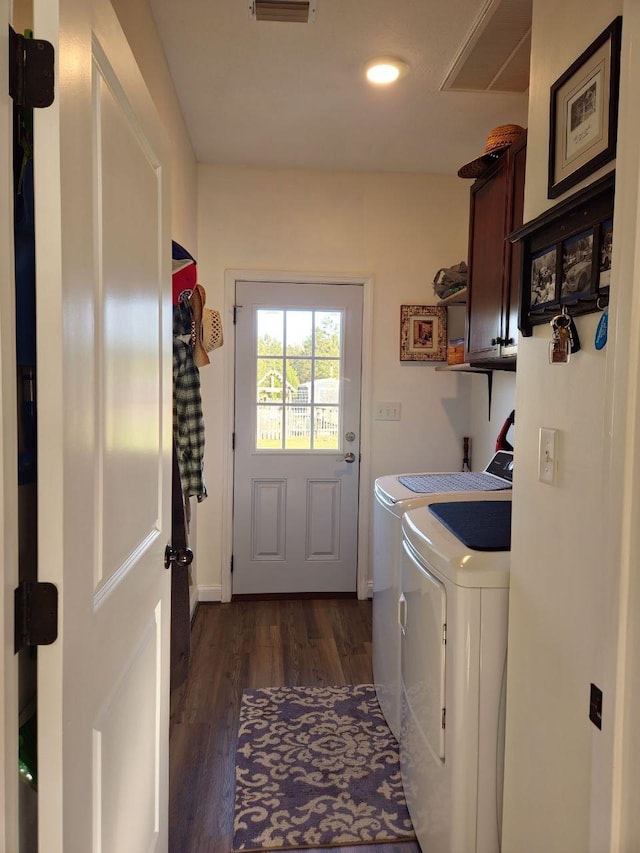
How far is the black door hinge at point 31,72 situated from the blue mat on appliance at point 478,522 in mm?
1280

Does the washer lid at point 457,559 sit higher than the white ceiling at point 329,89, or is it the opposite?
the white ceiling at point 329,89

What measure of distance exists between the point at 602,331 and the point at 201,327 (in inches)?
58.2

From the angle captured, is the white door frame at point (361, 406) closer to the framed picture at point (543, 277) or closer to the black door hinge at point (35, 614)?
the framed picture at point (543, 277)

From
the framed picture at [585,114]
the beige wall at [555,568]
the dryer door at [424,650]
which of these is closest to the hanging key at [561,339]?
the beige wall at [555,568]

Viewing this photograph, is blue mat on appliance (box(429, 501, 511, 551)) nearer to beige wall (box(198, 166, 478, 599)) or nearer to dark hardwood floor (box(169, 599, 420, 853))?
dark hardwood floor (box(169, 599, 420, 853))

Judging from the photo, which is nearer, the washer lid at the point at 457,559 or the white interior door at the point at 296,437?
the washer lid at the point at 457,559

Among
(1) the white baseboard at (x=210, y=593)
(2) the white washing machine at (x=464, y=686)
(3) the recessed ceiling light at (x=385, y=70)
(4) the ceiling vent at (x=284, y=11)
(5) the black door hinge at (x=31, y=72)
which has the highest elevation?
(3) the recessed ceiling light at (x=385, y=70)

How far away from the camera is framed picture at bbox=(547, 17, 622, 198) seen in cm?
95

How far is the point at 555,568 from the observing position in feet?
3.73

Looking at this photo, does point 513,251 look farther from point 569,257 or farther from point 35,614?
point 35,614

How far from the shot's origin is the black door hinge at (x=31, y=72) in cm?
72

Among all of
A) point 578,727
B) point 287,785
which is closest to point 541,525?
point 578,727

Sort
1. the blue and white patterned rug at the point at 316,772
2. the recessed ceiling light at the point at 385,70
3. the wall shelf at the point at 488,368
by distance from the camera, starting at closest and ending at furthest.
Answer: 1. the blue and white patterned rug at the point at 316,772
2. the recessed ceiling light at the point at 385,70
3. the wall shelf at the point at 488,368

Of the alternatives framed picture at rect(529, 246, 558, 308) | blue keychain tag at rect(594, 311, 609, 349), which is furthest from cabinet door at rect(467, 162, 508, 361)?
blue keychain tag at rect(594, 311, 609, 349)
